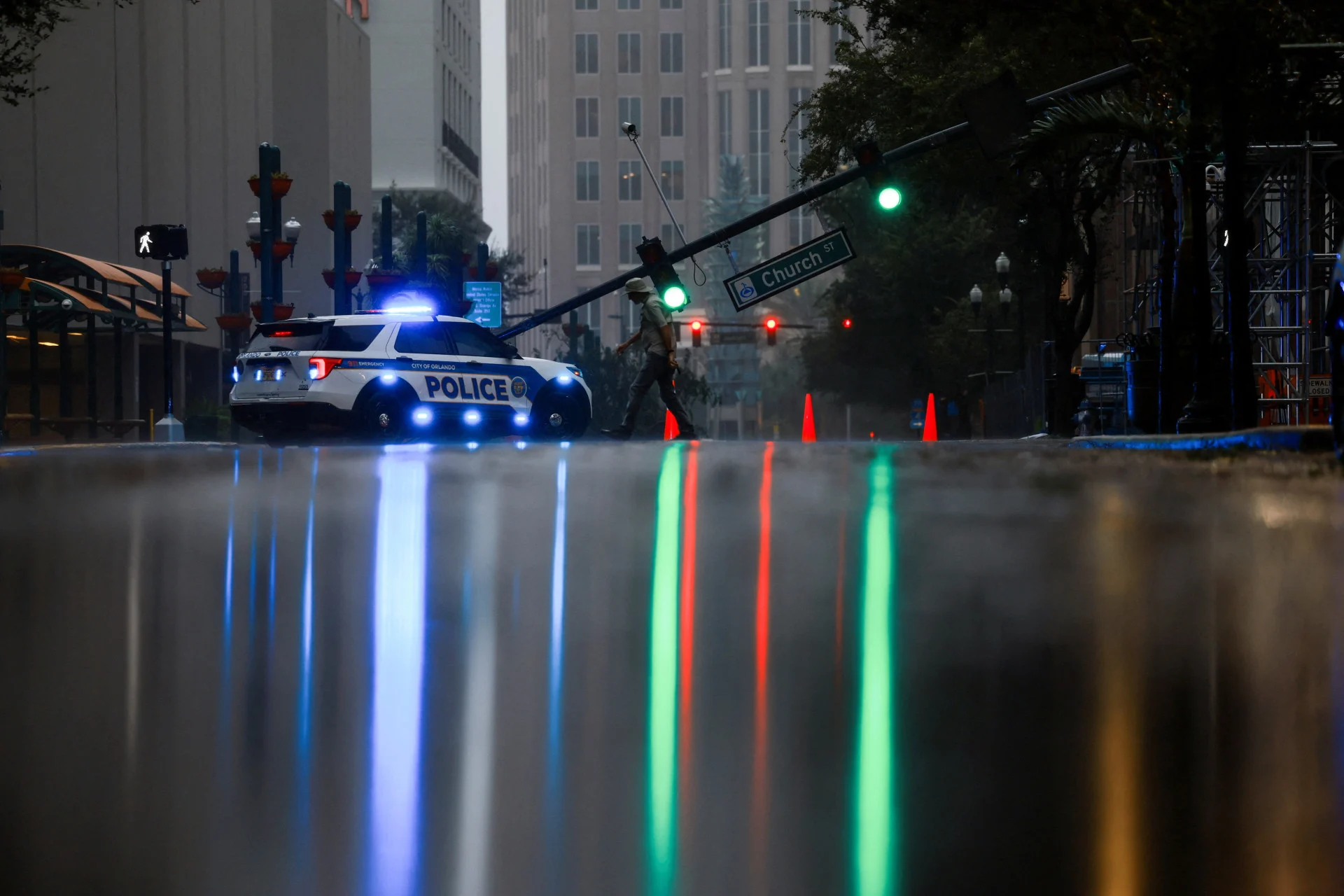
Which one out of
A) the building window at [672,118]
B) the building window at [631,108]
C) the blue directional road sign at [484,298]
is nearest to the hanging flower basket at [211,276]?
the blue directional road sign at [484,298]

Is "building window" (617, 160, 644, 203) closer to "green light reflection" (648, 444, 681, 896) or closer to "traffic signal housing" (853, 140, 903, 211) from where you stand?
"traffic signal housing" (853, 140, 903, 211)

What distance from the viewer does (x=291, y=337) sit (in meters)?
25.2

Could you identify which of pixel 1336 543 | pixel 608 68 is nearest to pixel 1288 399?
pixel 1336 543

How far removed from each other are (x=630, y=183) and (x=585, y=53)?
12442mm

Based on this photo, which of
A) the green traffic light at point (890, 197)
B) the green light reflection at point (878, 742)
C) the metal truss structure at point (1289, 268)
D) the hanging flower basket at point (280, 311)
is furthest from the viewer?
the hanging flower basket at point (280, 311)

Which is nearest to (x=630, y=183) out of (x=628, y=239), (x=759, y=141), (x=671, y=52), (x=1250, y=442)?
(x=628, y=239)

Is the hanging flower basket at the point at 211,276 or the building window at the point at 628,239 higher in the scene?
the building window at the point at 628,239

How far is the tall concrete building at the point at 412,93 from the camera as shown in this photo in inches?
4929

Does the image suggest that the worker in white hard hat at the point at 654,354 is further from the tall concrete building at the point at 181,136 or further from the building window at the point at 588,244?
the building window at the point at 588,244

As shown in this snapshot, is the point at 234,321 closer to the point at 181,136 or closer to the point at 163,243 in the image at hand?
the point at 163,243

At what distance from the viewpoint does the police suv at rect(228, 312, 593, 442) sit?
24.7 metres

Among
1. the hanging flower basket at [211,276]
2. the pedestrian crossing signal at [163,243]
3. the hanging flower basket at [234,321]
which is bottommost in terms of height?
the hanging flower basket at [234,321]

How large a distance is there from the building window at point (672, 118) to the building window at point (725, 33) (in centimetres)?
520

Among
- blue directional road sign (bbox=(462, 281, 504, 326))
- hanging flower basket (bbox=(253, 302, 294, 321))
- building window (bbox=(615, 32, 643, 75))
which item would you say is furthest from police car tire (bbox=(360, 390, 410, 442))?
building window (bbox=(615, 32, 643, 75))
